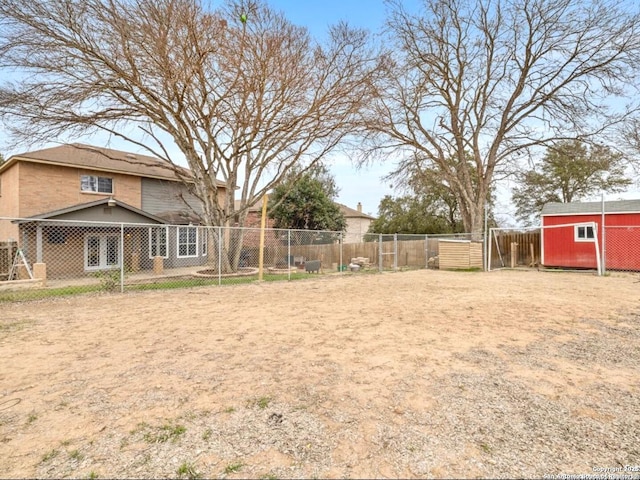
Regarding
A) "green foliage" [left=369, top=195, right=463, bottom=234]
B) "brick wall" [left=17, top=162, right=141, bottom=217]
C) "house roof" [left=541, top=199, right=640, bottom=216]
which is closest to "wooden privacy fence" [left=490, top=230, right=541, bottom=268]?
"house roof" [left=541, top=199, right=640, bottom=216]

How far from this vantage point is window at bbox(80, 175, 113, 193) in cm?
1509

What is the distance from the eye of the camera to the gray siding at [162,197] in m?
17.1

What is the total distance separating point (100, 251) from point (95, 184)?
10.8 feet

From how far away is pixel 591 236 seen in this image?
1465 cm

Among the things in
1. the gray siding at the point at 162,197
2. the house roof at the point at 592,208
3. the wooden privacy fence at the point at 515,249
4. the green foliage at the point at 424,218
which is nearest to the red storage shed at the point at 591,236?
the house roof at the point at 592,208

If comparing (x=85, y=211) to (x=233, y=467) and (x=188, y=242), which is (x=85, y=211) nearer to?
(x=188, y=242)

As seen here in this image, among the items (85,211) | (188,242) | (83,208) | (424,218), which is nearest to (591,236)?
(424,218)

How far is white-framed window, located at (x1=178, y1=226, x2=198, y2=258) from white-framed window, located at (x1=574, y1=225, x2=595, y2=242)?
57.4ft

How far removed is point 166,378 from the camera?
9.99 ft

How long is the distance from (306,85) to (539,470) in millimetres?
12860

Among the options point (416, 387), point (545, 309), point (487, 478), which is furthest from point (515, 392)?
point (545, 309)

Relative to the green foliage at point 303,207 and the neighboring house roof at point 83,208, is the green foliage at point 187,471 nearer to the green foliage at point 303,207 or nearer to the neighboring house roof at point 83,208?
the neighboring house roof at point 83,208

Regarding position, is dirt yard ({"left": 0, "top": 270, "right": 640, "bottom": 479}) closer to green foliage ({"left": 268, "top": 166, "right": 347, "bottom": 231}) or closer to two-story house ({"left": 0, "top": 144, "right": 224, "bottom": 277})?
two-story house ({"left": 0, "top": 144, "right": 224, "bottom": 277})

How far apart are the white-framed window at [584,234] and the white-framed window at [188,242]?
17.5 m
